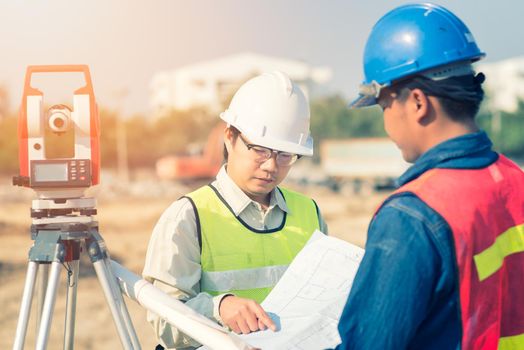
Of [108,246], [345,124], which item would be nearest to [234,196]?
[108,246]

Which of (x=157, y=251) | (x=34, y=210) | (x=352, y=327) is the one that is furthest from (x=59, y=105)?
(x=352, y=327)

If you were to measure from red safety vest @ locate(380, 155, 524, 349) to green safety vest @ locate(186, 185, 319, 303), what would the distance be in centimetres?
105

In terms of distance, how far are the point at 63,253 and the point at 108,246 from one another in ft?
45.6

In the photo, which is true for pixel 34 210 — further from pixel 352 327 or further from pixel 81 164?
pixel 352 327

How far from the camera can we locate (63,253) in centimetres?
213

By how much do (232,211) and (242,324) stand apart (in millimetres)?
633

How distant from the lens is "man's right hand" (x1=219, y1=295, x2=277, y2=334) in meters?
1.93

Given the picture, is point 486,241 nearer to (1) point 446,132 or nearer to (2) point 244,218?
(1) point 446,132

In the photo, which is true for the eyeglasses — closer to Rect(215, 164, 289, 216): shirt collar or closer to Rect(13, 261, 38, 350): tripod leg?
Rect(215, 164, 289, 216): shirt collar

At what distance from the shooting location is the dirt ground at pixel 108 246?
7941 mm

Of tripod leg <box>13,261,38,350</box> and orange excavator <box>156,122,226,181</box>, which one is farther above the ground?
tripod leg <box>13,261,38,350</box>

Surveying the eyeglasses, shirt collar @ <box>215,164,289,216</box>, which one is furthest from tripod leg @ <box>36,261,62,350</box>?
the eyeglasses

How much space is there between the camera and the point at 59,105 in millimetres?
2211

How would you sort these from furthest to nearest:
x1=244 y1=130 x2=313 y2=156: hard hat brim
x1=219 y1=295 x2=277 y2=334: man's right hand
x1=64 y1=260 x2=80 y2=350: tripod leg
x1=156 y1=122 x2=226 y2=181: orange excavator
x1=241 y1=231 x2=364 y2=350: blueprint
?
x1=156 y1=122 x2=226 y2=181: orange excavator
x1=244 y1=130 x2=313 y2=156: hard hat brim
x1=64 y1=260 x2=80 y2=350: tripod leg
x1=219 y1=295 x2=277 y2=334: man's right hand
x1=241 y1=231 x2=364 y2=350: blueprint
